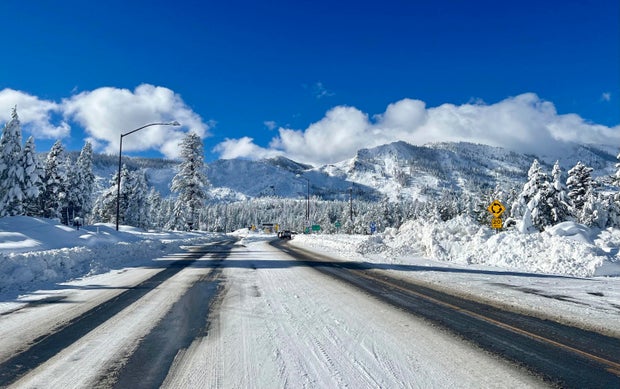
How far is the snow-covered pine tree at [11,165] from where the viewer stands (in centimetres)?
4491

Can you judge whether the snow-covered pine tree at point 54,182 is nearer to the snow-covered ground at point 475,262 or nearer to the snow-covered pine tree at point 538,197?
the snow-covered ground at point 475,262

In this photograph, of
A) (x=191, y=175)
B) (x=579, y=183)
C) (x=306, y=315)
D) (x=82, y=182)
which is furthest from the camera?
(x=82, y=182)

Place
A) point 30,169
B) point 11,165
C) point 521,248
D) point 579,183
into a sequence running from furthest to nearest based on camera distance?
point 30,169 → point 579,183 → point 11,165 → point 521,248

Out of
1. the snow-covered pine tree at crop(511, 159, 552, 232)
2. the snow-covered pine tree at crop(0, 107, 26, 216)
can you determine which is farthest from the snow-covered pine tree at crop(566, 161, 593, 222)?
the snow-covered pine tree at crop(0, 107, 26, 216)

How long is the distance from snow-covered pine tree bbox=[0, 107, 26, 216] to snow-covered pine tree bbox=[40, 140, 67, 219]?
11.6m

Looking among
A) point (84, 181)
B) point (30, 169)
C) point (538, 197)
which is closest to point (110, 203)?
point (84, 181)

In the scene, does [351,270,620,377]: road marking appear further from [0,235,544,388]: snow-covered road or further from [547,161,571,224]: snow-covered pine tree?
[547,161,571,224]: snow-covered pine tree

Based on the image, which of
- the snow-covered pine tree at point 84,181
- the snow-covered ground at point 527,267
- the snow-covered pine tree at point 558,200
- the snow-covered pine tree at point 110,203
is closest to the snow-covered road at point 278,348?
the snow-covered ground at point 527,267

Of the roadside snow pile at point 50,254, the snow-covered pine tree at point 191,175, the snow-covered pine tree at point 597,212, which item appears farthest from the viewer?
the snow-covered pine tree at point 191,175

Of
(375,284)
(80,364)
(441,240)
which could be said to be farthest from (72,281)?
(441,240)

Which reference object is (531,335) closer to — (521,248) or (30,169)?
(521,248)

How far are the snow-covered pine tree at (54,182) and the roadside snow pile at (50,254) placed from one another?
41389 mm

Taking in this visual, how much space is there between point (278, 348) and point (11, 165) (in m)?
54.0

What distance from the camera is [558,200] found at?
Answer: 1547 inches
